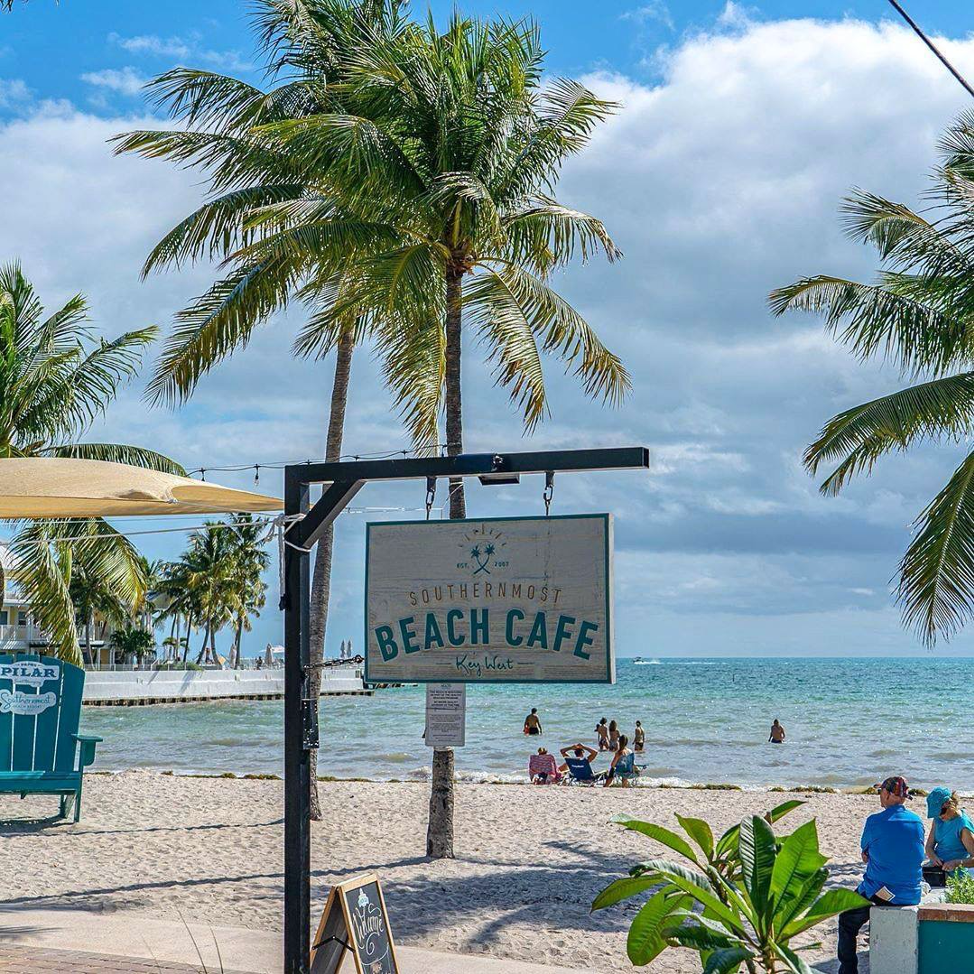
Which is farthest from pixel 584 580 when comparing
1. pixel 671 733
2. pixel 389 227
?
pixel 671 733

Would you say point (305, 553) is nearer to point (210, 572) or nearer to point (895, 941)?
point (895, 941)

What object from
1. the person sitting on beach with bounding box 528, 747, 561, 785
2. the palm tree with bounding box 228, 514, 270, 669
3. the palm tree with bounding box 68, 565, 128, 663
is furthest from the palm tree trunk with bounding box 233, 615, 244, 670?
the person sitting on beach with bounding box 528, 747, 561, 785

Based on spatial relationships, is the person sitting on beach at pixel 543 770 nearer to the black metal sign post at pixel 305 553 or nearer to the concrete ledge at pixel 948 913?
the black metal sign post at pixel 305 553

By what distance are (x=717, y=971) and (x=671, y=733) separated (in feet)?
136

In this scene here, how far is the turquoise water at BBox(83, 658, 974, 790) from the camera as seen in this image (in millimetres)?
29203

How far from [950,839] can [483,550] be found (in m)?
4.70

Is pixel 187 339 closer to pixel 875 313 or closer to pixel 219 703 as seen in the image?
pixel 875 313

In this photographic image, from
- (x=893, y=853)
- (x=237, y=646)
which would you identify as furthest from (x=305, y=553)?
(x=237, y=646)

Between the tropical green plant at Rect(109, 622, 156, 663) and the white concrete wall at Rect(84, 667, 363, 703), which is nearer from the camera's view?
the white concrete wall at Rect(84, 667, 363, 703)

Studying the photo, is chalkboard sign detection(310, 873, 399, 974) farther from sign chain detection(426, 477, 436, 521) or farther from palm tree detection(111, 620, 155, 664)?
palm tree detection(111, 620, 155, 664)

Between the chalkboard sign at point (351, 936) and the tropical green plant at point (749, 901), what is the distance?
164 cm

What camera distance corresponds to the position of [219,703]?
62125mm

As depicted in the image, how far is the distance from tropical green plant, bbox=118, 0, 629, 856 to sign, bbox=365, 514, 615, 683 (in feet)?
13.5

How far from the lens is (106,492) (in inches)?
246
